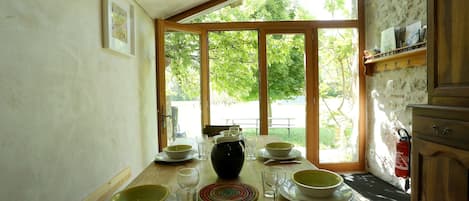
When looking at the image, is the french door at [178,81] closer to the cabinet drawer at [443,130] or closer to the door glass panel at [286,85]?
the door glass panel at [286,85]

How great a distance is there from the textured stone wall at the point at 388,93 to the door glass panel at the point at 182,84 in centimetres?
228

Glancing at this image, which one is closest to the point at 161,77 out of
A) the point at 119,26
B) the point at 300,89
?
the point at 119,26

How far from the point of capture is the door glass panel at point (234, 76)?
11.9 feet

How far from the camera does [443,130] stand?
1491mm

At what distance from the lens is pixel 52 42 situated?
142cm

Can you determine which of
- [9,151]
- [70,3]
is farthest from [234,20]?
[9,151]

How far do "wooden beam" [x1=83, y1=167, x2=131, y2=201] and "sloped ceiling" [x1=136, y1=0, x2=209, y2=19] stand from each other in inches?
65.0

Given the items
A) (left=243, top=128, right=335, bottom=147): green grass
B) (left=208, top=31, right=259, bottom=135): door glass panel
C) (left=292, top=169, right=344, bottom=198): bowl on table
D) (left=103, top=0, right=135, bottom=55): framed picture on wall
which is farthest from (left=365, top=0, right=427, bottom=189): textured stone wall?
(left=103, top=0, right=135, bottom=55): framed picture on wall

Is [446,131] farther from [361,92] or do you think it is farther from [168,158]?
[361,92]

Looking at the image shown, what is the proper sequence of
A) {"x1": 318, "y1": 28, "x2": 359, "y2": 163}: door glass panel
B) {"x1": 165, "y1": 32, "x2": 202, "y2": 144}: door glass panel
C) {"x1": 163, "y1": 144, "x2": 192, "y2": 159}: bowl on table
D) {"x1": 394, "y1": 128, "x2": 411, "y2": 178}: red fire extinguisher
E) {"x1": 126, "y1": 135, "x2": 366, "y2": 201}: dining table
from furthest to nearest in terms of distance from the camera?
{"x1": 318, "y1": 28, "x2": 359, "y2": 163}: door glass panel → {"x1": 165, "y1": 32, "x2": 202, "y2": 144}: door glass panel → {"x1": 394, "y1": 128, "x2": 411, "y2": 178}: red fire extinguisher → {"x1": 163, "y1": 144, "x2": 192, "y2": 159}: bowl on table → {"x1": 126, "y1": 135, "x2": 366, "y2": 201}: dining table

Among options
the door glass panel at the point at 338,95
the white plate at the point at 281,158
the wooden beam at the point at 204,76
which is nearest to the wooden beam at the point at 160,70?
the wooden beam at the point at 204,76

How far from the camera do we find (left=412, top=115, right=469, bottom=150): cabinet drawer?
137 cm

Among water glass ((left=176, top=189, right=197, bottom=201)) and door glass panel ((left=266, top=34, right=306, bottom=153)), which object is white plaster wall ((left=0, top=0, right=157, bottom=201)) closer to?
water glass ((left=176, top=189, right=197, bottom=201))

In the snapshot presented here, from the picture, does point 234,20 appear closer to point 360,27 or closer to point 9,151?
point 360,27
